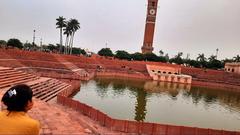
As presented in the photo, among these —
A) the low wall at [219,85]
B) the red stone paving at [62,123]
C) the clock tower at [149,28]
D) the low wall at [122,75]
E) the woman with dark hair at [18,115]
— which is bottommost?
the low wall at [219,85]

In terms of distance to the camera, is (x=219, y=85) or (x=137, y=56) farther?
(x=137, y=56)

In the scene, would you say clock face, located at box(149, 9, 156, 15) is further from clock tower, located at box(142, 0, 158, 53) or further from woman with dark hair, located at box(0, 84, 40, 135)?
woman with dark hair, located at box(0, 84, 40, 135)

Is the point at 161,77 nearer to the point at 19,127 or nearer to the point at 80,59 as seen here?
the point at 80,59

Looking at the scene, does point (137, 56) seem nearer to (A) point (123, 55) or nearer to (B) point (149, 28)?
(A) point (123, 55)

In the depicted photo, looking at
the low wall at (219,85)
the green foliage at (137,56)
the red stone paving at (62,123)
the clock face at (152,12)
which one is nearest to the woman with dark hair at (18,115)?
the red stone paving at (62,123)

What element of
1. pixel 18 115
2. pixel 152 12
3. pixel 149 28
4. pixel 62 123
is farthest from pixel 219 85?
pixel 18 115

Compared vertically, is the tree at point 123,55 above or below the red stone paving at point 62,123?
above

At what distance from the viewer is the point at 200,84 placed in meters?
91.4

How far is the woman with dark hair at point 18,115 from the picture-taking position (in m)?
3.61

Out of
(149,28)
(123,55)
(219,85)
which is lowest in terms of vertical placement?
(219,85)

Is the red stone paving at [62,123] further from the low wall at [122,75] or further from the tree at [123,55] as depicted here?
the tree at [123,55]

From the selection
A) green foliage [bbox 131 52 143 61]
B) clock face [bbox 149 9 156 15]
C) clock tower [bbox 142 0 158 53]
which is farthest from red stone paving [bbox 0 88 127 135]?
clock face [bbox 149 9 156 15]

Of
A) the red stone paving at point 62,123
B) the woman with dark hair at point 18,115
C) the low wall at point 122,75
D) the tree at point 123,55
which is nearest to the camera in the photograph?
the woman with dark hair at point 18,115

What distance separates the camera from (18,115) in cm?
371
